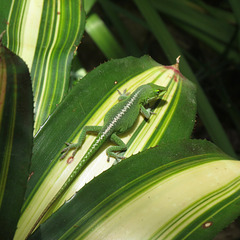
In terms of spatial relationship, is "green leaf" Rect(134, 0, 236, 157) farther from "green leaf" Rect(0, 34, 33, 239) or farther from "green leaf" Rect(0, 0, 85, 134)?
"green leaf" Rect(0, 34, 33, 239)

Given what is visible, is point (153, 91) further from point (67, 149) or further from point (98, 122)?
point (67, 149)

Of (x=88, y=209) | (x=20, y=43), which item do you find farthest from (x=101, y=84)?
(x=88, y=209)

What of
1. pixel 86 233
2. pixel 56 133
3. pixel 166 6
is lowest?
pixel 86 233

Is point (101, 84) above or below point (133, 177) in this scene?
above

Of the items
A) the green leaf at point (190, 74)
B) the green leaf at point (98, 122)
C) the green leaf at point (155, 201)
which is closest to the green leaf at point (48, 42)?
the green leaf at point (98, 122)

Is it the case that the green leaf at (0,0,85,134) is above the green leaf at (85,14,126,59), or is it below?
below

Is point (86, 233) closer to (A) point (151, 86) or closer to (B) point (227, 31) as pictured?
(A) point (151, 86)

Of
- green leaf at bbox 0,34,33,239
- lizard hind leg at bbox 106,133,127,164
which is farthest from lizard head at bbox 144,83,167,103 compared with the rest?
green leaf at bbox 0,34,33,239
